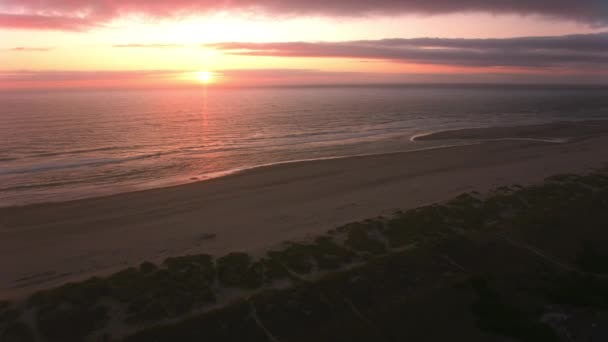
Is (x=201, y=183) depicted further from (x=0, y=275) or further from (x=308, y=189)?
(x=0, y=275)

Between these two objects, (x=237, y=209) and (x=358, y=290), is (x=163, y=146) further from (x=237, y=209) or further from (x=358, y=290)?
(x=358, y=290)

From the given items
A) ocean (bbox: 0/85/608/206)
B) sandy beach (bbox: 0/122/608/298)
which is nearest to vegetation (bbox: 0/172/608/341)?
sandy beach (bbox: 0/122/608/298)

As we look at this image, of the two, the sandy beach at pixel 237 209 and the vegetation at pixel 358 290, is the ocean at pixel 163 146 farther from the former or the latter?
the vegetation at pixel 358 290

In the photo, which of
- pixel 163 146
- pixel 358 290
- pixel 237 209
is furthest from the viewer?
pixel 163 146

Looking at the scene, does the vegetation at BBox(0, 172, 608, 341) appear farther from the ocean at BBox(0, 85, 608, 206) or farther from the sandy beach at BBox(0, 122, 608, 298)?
the ocean at BBox(0, 85, 608, 206)

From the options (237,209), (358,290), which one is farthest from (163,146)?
(358,290)

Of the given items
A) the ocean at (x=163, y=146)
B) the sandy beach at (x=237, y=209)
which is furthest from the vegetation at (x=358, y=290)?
the ocean at (x=163, y=146)
